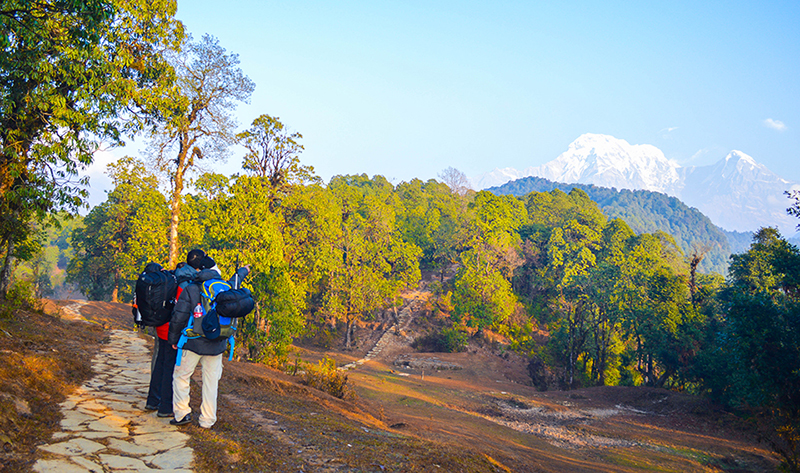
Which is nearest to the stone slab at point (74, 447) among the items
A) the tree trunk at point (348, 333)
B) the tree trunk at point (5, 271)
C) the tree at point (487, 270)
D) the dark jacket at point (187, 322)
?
the dark jacket at point (187, 322)

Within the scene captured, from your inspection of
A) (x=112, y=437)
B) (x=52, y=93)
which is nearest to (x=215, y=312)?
(x=112, y=437)

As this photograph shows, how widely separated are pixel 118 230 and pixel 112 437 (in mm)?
31019

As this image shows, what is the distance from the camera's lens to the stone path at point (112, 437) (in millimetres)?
3546

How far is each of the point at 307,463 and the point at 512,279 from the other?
40861 mm

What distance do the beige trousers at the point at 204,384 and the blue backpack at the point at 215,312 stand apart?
11cm

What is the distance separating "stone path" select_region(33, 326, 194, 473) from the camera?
11.6 ft

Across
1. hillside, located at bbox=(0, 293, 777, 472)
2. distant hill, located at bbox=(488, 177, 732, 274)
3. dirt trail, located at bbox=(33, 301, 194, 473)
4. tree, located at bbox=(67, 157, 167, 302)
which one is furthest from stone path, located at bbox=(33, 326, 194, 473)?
distant hill, located at bbox=(488, 177, 732, 274)

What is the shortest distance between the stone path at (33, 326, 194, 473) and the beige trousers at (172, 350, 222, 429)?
9.5 inches

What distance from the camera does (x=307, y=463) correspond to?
13.7 feet

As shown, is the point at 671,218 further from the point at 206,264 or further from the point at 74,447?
the point at 74,447

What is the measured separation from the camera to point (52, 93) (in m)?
7.73

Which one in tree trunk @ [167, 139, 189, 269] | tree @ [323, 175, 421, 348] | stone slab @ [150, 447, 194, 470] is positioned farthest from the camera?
tree @ [323, 175, 421, 348]

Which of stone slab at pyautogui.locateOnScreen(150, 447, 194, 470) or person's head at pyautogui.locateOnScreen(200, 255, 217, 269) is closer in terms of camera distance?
stone slab at pyautogui.locateOnScreen(150, 447, 194, 470)

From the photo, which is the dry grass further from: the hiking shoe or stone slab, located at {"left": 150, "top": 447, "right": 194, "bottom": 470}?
the hiking shoe
